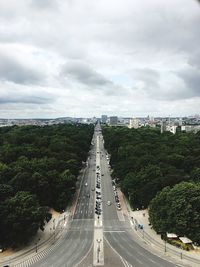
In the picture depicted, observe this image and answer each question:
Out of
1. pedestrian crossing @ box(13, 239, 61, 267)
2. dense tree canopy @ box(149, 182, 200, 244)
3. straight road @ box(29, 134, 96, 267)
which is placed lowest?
pedestrian crossing @ box(13, 239, 61, 267)

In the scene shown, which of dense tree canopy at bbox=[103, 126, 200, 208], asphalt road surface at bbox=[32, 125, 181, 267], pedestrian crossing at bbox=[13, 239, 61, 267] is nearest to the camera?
pedestrian crossing at bbox=[13, 239, 61, 267]

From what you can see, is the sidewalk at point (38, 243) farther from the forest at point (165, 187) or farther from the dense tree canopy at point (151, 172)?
the forest at point (165, 187)

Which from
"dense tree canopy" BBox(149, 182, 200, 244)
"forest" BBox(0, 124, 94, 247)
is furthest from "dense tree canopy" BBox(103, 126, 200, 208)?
"forest" BBox(0, 124, 94, 247)

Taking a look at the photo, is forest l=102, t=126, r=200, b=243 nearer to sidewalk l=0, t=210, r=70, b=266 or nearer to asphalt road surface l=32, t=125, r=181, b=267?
asphalt road surface l=32, t=125, r=181, b=267

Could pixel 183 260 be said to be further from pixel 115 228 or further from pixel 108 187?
pixel 108 187

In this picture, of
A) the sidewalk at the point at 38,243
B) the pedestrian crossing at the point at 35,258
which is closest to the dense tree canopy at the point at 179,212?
the sidewalk at the point at 38,243

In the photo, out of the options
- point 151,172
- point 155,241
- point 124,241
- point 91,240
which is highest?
point 151,172

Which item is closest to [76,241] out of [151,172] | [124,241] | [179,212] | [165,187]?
[124,241]

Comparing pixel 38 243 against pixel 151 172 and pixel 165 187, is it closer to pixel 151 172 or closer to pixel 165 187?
pixel 165 187

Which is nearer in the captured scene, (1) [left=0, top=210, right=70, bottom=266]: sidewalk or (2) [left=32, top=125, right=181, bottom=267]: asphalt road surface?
(2) [left=32, top=125, right=181, bottom=267]: asphalt road surface
